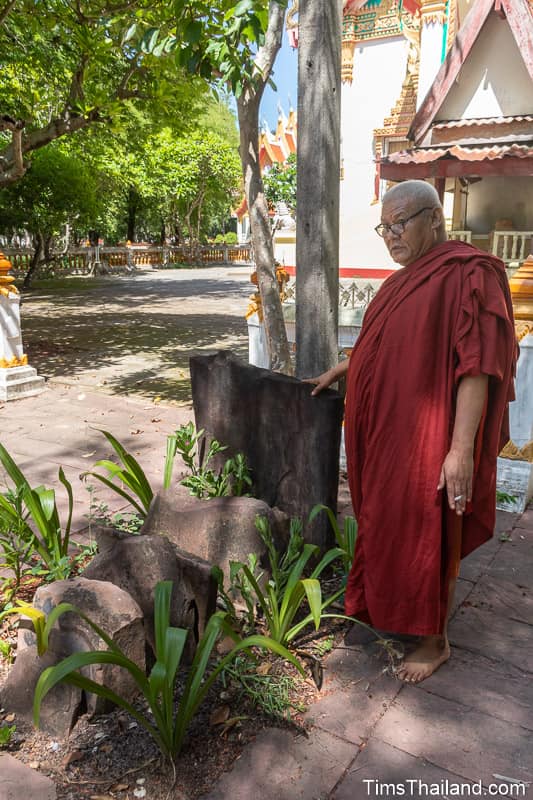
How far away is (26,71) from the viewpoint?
10273 mm

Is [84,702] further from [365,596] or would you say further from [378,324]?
[378,324]

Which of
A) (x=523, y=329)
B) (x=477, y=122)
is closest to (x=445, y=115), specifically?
(x=477, y=122)

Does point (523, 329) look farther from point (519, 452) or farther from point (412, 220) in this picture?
Result: point (412, 220)

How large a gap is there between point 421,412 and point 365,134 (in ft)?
47.5

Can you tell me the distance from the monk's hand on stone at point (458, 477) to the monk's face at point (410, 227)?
71 cm

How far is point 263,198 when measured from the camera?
15.2 feet

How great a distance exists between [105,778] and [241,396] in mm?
Result: 1705

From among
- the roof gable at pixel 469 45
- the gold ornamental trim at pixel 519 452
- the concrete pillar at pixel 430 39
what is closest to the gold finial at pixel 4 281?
the gold ornamental trim at pixel 519 452

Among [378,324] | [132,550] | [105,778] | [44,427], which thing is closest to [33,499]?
[132,550]

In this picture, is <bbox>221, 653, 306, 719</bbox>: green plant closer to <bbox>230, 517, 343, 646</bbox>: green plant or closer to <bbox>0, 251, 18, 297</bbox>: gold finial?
<bbox>230, 517, 343, 646</bbox>: green plant

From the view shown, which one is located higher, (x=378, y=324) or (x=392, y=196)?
(x=392, y=196)

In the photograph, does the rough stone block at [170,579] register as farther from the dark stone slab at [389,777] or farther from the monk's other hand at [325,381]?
the monk's other hand at [325,381]

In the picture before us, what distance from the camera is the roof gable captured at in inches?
407

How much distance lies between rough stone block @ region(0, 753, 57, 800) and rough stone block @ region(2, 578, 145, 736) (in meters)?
0.17
